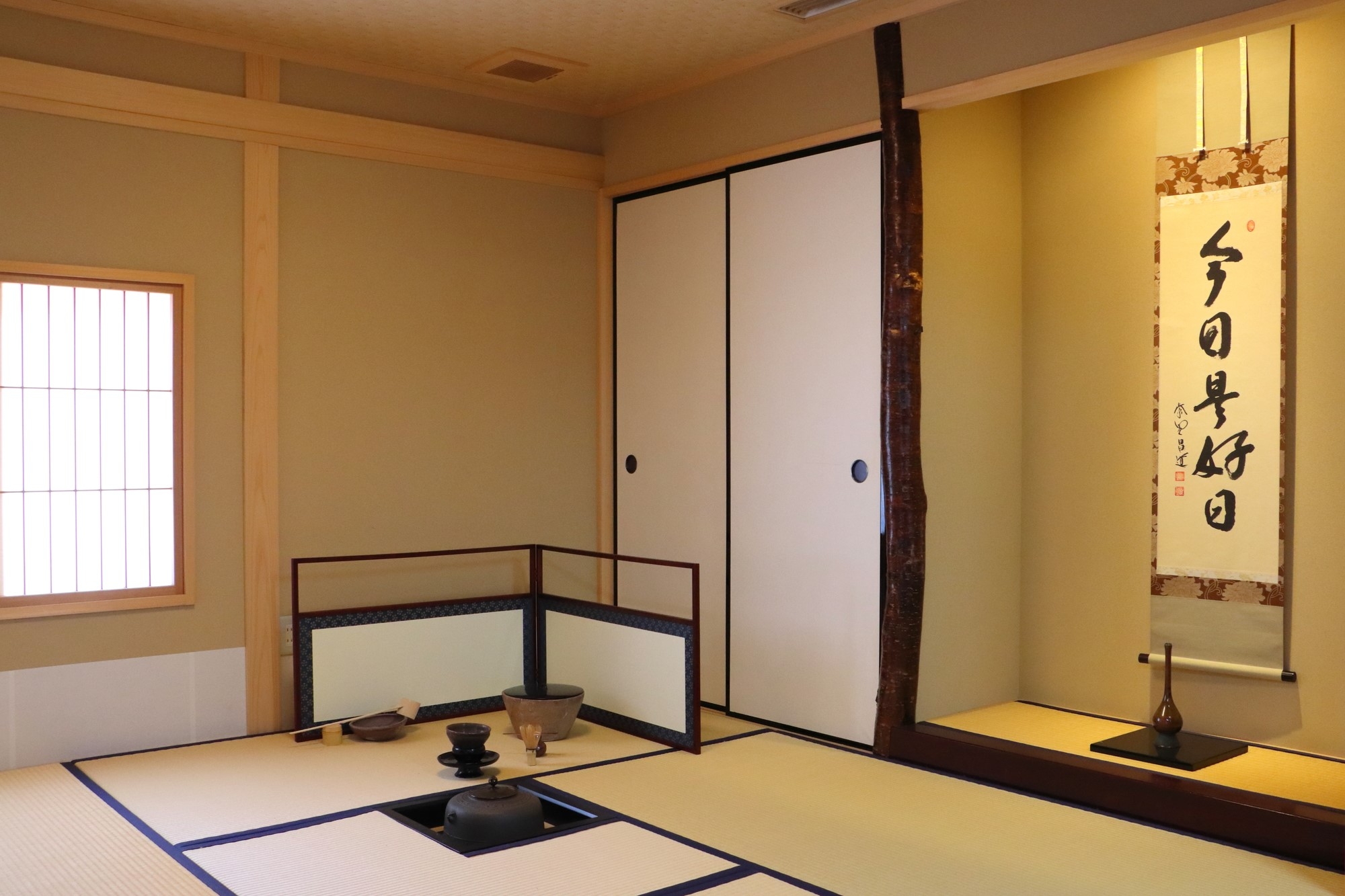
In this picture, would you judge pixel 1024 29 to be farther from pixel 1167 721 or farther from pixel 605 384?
pixel 605 384

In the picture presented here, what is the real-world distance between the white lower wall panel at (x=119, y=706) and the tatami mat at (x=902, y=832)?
1.63m

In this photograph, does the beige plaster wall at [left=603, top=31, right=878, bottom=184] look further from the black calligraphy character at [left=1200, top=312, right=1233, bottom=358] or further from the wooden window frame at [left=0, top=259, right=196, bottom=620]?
the wooden window frame at [left=0, top=259, right=196, bottom=620]

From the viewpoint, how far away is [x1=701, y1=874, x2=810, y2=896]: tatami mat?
3.15 meters

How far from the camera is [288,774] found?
4.33 meters

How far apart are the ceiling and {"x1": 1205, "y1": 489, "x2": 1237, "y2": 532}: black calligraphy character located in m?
2.18

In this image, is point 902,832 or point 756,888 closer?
point 756,888

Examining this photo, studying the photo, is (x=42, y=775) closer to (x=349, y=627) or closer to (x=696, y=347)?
(x=349, y=627)

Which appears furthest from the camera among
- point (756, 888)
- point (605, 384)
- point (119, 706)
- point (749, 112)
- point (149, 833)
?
point (605, 384)

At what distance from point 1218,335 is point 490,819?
328cm

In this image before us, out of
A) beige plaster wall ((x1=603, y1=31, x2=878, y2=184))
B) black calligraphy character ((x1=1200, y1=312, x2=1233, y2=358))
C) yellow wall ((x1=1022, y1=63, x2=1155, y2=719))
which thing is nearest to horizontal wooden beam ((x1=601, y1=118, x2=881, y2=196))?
beige plaster wall ((x1=603, y1=31, x2=878, y2=184))

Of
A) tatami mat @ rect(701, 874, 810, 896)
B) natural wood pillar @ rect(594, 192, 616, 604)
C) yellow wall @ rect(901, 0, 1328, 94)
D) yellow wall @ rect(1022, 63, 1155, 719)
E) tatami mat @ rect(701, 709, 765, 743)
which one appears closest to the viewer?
tatami mat @ rect(701, 874, 810, 896)

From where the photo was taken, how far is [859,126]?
478 centimetres


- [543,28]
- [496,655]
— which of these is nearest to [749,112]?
[543,28]

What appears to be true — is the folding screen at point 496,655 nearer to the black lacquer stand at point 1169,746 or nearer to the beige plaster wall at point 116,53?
the black lacquer stand at point 1169,746
